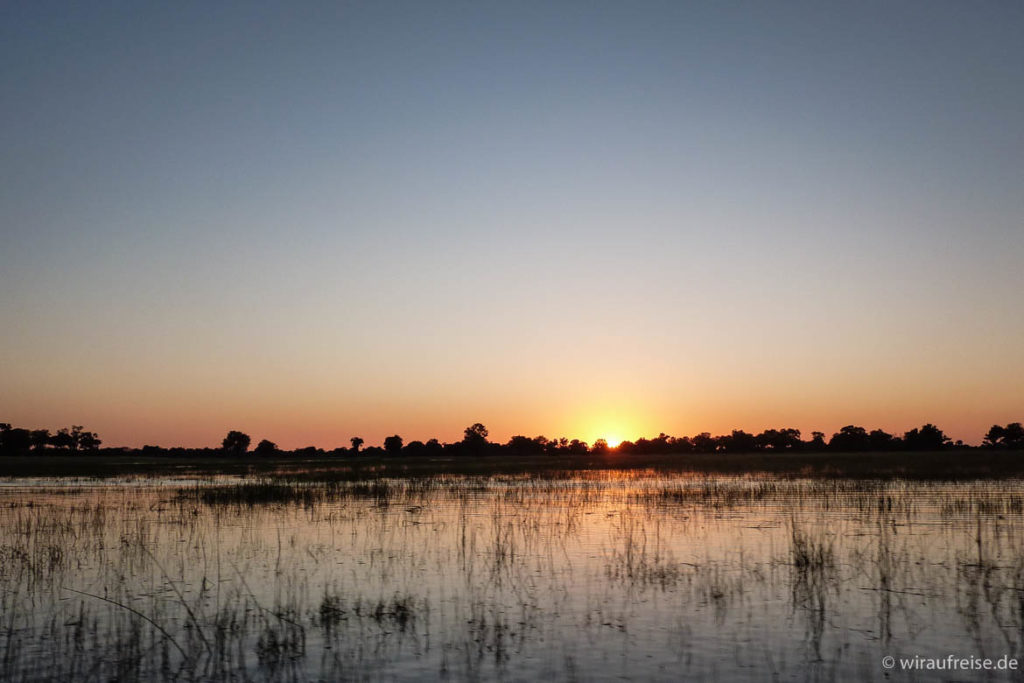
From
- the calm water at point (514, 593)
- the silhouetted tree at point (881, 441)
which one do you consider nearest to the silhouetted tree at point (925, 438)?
the silhouetted tree at point (881, 441)

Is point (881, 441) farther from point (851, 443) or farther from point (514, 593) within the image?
point (514, 593)

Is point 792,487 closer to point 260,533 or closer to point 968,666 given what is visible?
point 260,533

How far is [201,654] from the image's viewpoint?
1072 centimetres

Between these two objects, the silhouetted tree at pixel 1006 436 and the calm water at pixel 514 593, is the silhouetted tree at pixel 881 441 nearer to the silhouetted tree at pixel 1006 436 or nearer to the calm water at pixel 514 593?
the silhouetted tree at pixel 1006 436

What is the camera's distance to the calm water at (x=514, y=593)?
10.2 metres

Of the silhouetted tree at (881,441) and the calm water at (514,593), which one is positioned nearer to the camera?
the calm water at (514,593)

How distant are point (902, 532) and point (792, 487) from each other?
1876 cm

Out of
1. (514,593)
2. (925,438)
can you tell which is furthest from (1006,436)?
(514,593)

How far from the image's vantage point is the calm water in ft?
33.6

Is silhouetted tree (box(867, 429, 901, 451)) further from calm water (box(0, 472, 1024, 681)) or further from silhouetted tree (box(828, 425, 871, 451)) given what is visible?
calm water (box(0, 472, 1024, 681))

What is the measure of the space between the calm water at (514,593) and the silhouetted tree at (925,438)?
166m

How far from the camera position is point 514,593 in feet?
47.4

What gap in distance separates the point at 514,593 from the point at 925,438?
18644 centimetres

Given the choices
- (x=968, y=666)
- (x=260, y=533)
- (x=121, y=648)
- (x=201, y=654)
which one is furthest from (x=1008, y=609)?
(x=260, y=533)
